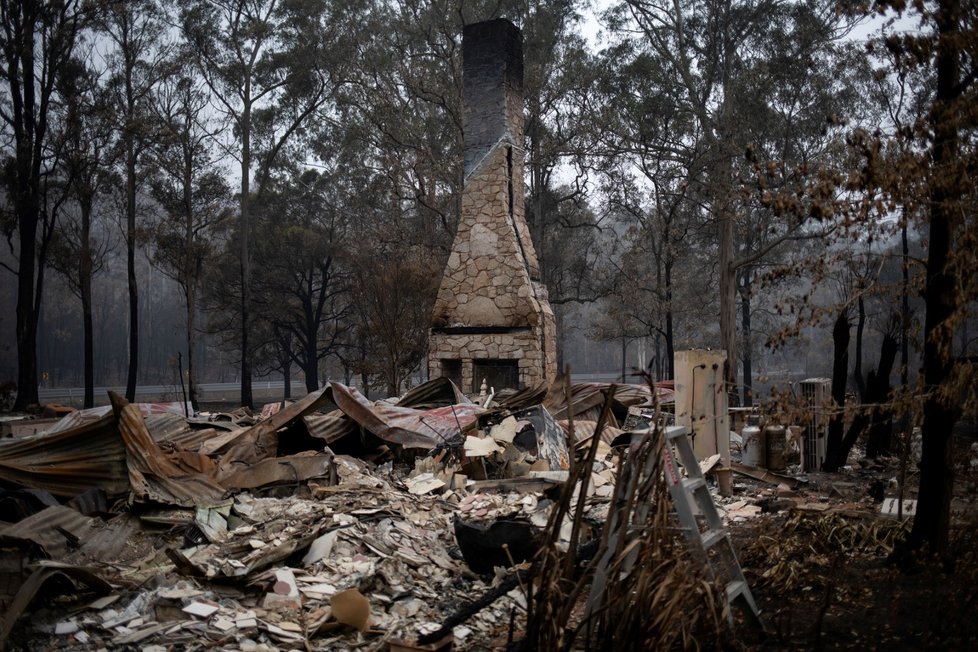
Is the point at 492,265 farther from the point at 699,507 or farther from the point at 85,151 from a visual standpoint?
the point at 85,151

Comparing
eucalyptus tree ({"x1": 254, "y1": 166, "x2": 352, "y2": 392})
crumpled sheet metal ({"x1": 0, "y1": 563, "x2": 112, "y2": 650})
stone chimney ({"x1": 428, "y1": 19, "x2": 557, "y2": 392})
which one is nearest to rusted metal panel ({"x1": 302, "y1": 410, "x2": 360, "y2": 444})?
crumpled sheet metal ({"x1": 0, "y1": 563, "x2": 112, "y2": 650})

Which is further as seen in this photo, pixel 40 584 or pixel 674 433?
pixel 40 584

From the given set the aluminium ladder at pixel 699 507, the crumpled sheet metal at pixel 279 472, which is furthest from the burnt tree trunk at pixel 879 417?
the crumpled sheet metal at pixel 279 472

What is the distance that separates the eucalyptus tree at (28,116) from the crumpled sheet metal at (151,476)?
15.9 metres

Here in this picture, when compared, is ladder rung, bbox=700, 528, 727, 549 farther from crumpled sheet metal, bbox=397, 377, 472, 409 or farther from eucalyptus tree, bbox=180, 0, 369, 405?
eucalyptus tree, bbox=180, 0, 369, 405

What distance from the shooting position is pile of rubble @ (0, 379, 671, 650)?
432cm

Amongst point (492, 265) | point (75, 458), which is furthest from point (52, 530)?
point (492, 265)

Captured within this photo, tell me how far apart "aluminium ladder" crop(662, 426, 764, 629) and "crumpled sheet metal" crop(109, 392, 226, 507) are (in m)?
4.06

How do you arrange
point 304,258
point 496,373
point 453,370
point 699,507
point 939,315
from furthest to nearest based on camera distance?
point 304,258 → point 453,370 → point 496,373 → point 939,315 → point 699,507

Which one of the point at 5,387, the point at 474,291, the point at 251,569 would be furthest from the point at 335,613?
the point at 5,387

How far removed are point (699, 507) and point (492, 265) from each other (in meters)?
11.4

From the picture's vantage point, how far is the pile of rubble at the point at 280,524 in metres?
4.32

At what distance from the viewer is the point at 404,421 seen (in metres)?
8.55

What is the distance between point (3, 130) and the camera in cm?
2305
